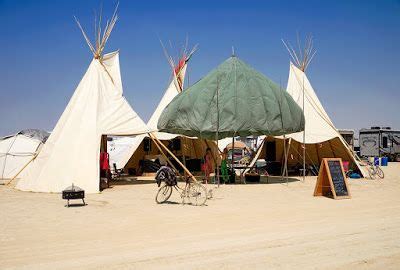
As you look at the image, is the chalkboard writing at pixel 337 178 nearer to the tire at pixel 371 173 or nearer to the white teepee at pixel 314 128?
the white teepee at pixel 314 128

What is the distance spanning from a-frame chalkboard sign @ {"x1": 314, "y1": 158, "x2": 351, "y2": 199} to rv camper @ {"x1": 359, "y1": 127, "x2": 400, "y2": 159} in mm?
28227

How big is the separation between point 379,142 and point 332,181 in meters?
→ 28.9

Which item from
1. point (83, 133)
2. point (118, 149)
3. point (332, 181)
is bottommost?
point (332, 181)

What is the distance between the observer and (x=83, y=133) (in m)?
16.6

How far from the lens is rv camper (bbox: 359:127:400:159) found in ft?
131

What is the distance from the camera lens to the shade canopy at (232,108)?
1798 cm

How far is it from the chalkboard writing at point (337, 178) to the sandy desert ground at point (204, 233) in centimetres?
40

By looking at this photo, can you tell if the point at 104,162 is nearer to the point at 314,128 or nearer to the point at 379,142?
the point at 314,128

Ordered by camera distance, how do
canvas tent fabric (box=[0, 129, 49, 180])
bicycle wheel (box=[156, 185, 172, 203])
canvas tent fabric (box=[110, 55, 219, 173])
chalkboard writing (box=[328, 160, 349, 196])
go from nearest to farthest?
bicycle wheel (box=[156, 185, 172, 203])
chalkboard writing (box=[328, 160, 349, 196])
canvas tent fabric (box=[0, 129, 49, 180])
canvas tent fabric (box=[110, 55, 219, 173])

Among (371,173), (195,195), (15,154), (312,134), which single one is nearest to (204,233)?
(195,195)

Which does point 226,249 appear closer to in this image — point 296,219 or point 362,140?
point 296,219

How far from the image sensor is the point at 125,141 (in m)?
32.8

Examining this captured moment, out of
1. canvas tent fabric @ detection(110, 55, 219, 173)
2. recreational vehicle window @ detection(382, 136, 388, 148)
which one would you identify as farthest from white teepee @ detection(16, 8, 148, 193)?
recreational vehicle window @ detection(382, 136, 388, 148)

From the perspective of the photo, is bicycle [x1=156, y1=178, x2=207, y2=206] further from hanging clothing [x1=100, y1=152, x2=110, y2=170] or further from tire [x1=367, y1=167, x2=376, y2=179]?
tire [x1=367, y1=167, x2=376, y2=179]
